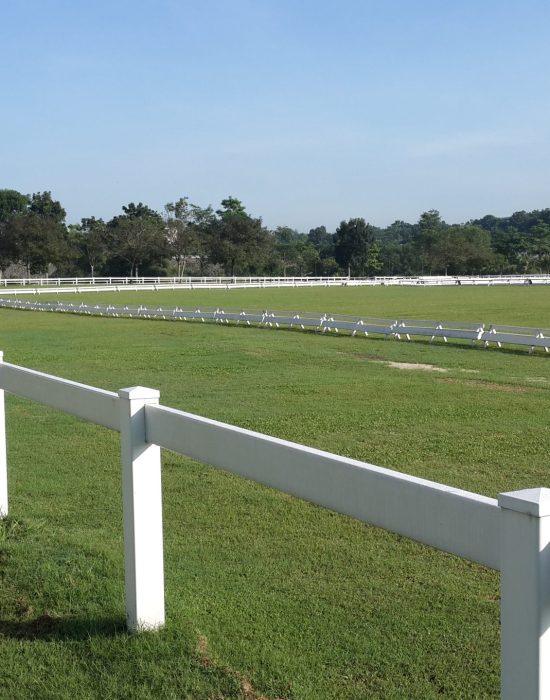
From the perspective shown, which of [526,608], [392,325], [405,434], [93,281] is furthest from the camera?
[93,281]

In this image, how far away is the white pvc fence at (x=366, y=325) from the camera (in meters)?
26.2

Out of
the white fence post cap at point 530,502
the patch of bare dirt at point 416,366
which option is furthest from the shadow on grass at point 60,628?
the patch of bare dirt at point 416,366

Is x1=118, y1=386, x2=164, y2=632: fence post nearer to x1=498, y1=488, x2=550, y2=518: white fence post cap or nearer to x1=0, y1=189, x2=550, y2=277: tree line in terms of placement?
x1=498, y1=488, x2=550, y2=518: white fence post cap

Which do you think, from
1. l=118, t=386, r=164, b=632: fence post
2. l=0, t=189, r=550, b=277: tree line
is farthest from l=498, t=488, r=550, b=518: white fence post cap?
l=0, t=189, r=550, b=277: tree line

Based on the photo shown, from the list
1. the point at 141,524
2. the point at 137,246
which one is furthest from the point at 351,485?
the point at 137,246

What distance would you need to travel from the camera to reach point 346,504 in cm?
342

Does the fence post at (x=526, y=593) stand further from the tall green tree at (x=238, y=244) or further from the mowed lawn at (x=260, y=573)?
the tall green tree at (x=238, y=244)

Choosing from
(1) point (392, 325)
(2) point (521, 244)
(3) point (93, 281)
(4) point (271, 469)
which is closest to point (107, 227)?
(3) point (93, 281)

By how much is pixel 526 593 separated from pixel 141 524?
242 cm

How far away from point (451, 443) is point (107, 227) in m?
111

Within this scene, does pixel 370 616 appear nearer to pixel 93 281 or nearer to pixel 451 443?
pixel 451 443

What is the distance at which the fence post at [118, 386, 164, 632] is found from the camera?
14.9 feet

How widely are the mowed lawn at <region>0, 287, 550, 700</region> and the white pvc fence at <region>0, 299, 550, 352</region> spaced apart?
1138 cm

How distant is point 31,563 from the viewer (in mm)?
5742
